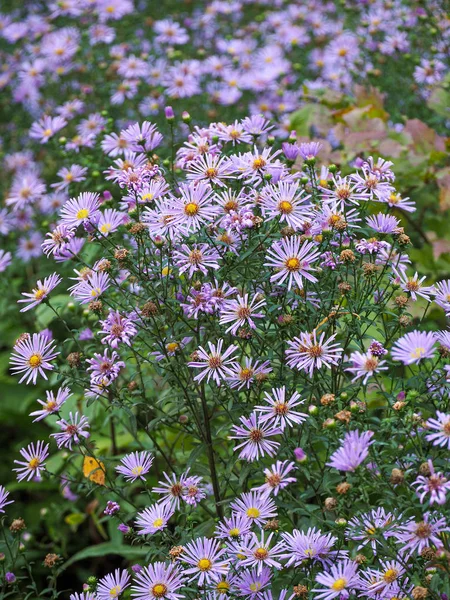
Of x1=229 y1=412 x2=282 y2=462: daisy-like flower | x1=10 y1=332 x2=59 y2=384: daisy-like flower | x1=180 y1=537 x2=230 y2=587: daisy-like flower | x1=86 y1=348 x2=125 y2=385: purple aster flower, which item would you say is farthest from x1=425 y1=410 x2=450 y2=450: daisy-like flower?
x1=10 y1=332 x2=59 y2=384: daisy-like flower

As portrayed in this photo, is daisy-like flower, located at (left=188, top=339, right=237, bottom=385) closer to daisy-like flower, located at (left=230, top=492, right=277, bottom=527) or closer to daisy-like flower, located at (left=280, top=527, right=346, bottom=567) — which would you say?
daisy-like flower, located at (left=230, top=492, right=277, bottom=527)

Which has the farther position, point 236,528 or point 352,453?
point 236,528

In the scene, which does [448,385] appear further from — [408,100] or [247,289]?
[408,100]

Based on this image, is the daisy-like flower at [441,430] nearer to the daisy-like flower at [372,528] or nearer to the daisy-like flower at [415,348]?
the daisy-like flower at [415,348]

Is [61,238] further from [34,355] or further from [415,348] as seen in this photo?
[415,348]

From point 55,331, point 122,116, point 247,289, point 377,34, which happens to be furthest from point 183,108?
point 247,289

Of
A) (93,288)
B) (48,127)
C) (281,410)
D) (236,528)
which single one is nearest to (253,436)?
(281,410)
